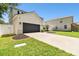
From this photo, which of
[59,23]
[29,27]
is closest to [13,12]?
[29,27]

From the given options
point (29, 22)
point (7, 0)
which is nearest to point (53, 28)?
point (29, 22)

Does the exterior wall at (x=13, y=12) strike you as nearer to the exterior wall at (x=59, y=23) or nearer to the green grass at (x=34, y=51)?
the green grass at (x=34, y=51)

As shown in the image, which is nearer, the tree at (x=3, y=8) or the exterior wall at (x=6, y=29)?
the exterior wall at (x=6, y=29)

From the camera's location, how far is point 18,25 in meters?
13.3

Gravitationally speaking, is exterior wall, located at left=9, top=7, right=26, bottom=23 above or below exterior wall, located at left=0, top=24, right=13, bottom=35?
above

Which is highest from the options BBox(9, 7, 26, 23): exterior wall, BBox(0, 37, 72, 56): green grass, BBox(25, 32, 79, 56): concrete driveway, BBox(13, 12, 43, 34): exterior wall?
BBox(9, 7, 26, 23): exterior wall

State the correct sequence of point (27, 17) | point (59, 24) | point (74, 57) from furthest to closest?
1. point (59, 24)
2. point (27, 17)
3. point (74, 57)

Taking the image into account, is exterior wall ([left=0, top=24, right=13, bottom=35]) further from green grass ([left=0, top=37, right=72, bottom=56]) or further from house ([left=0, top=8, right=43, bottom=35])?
green grass ([left=0, top=37, right=72, bottom=56])

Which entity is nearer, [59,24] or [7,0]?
[7,0]

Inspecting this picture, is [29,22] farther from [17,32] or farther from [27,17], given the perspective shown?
[17,32]

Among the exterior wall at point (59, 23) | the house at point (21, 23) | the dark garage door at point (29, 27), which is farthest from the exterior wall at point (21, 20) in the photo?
the exterior wall at point (59, 23)

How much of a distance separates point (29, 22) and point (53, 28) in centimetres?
918

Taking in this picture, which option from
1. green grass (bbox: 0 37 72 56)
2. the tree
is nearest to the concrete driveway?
green grass (bbox: 0 37 72 56)

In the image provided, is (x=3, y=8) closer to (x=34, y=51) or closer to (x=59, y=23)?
(x=34, y=51)
